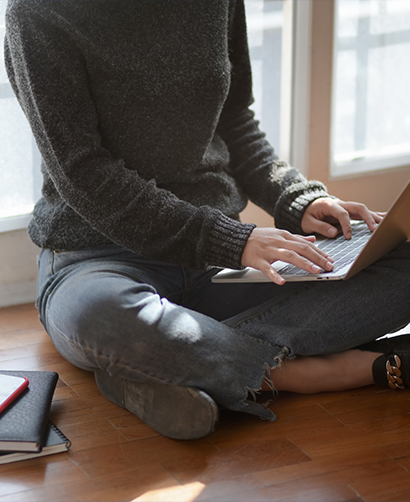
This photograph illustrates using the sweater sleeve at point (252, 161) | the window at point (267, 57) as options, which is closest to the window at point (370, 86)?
the window at point (267, 57)

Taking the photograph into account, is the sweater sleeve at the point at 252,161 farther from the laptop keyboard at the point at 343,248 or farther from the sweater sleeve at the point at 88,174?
the sweater sleeve at the point at 88,174

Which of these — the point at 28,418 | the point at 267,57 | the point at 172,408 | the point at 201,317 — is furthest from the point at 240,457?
the point at 267,57

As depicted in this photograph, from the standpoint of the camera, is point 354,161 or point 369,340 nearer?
point 369,340

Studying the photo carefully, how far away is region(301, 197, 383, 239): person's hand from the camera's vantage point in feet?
4.30

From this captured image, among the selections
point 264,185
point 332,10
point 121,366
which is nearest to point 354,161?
point 332,10

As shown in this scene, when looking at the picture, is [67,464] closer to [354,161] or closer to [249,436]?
[249,436]

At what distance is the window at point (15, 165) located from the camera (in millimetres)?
1643

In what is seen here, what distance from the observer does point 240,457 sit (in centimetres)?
103

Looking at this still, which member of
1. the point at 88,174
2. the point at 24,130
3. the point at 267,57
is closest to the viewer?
the point at 88,174

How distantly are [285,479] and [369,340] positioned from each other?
1.23 ft

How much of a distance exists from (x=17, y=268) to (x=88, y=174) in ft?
2.25

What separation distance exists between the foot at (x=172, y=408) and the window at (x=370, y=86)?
1.33 metres

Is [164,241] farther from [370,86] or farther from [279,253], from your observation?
[370,86]

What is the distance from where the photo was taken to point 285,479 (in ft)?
3.18
